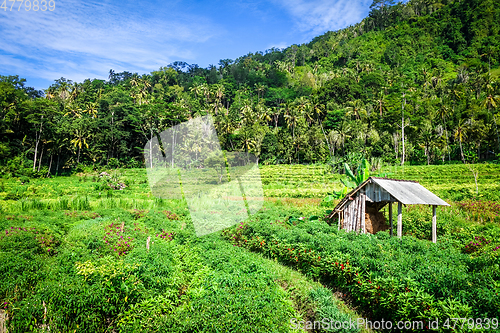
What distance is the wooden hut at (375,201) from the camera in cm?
909

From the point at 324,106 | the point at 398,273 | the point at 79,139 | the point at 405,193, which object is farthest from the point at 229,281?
the point at 324,106

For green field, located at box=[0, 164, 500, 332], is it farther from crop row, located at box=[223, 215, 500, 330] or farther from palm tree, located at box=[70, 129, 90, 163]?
palm tree, located at box=[70, 129, 90, 163]

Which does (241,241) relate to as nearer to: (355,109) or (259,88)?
(355,109)

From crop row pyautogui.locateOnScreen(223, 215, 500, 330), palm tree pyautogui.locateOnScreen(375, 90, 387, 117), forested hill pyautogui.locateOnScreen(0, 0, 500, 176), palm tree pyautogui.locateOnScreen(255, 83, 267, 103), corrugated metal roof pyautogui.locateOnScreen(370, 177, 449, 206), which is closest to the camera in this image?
crop row pyautogui.locateOnScreen(223, 215, 500, 330)

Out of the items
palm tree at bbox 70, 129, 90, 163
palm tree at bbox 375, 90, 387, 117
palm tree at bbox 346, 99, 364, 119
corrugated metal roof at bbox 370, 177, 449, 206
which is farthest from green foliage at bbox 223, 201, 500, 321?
palm tree at bbox 375, 90, 387, 117

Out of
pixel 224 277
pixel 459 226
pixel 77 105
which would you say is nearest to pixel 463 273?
pixel 224 277

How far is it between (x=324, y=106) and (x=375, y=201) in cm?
5731

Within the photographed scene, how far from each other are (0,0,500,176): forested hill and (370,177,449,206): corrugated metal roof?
28.0 metres

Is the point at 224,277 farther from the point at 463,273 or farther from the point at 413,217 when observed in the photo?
the point at 413,217

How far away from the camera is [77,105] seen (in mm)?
57469

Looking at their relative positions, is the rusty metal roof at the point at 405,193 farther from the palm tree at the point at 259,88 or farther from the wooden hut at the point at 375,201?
the palm tree at the point at 259,88

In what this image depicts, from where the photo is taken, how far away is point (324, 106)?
63719 millimetres

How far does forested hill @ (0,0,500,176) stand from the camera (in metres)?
41.3

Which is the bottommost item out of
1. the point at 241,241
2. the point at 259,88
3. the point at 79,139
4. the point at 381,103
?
the point at 241,241
